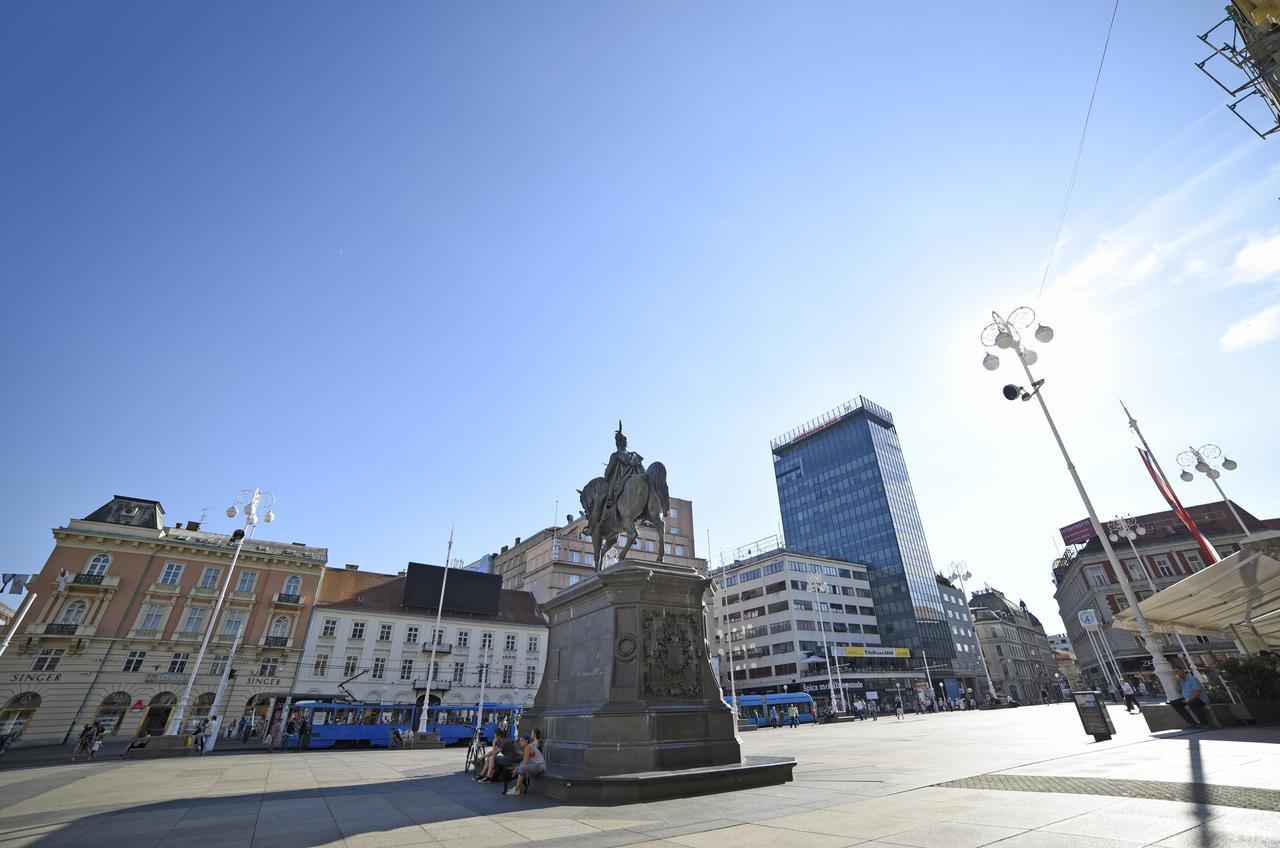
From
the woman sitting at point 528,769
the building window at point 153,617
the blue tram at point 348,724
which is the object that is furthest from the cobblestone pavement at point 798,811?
the building window at point 153,617

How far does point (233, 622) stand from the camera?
43.0m

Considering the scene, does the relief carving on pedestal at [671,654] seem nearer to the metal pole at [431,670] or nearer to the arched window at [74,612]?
the metal pole at [431,670]

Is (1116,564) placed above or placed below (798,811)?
above

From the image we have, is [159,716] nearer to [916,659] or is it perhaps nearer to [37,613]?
[37,613]

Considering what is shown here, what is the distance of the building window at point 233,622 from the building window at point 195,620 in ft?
4.53

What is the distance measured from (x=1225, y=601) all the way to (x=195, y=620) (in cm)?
5780

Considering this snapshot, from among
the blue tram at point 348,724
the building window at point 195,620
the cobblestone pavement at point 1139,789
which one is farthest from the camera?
the building window at point 195,620

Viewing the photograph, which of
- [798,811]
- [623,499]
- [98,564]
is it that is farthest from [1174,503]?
[98,564]

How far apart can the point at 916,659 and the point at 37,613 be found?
9639cm

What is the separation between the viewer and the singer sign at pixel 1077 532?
255 feet

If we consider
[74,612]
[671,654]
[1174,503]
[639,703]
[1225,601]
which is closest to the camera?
[639,703]

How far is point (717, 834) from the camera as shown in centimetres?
579

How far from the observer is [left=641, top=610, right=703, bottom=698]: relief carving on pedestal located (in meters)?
9.99

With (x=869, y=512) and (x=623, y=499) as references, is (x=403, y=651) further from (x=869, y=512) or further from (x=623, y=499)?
(x=869, y=512)
